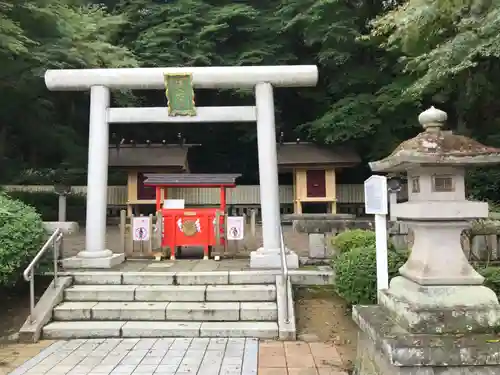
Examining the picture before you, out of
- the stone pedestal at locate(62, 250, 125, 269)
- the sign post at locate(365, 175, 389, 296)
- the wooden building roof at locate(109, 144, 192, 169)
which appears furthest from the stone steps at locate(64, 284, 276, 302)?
the wooden building roof at locate(109, 144, 192, 169)

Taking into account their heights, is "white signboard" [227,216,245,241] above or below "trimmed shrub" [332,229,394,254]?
above

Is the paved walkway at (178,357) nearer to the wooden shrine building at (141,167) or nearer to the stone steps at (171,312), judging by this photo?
the stone steps at (171,312)

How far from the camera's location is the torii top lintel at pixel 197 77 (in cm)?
980

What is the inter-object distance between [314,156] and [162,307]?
562 inches

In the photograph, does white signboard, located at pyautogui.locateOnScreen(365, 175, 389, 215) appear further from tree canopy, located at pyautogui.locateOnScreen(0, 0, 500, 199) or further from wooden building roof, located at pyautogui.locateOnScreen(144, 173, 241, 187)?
tree canopy, located at pyautogui.locateOnScreen(0, 0, 500, 199)

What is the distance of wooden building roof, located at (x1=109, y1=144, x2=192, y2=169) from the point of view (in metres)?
20.2

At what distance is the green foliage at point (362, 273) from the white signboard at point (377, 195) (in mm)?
1451

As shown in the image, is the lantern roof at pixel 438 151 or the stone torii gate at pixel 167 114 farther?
the stone torii gate at pixel 167 114

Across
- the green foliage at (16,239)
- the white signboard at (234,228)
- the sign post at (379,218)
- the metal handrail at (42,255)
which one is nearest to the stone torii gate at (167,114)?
the white signboard at (234,228)

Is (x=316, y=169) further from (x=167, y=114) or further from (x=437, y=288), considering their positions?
(x=437, y=288)

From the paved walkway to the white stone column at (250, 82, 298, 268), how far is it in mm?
2576

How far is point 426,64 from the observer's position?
10625 millimetres

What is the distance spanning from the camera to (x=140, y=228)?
10453 mm

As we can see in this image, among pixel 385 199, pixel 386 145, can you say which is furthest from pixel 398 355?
pixel 386 145
